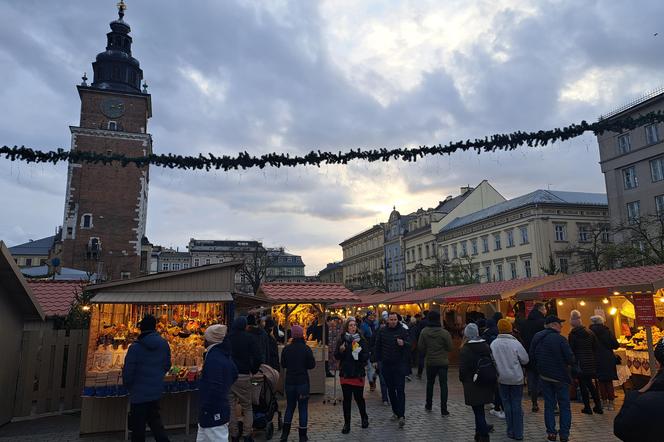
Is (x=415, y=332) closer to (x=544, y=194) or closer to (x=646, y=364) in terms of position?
(x=646, y=364)

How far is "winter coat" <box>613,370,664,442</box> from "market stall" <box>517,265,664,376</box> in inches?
327

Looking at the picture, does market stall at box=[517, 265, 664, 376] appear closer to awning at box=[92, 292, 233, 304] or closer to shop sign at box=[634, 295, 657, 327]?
shop sign at box=[634, 295, 657, 327]

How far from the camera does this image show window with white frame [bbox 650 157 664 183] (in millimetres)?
33094

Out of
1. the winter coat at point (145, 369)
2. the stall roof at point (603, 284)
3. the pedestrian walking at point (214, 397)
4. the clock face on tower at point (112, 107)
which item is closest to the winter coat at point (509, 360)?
the pedestrian walking at point (214, 397)

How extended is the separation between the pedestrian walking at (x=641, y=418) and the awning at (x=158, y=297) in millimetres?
7112

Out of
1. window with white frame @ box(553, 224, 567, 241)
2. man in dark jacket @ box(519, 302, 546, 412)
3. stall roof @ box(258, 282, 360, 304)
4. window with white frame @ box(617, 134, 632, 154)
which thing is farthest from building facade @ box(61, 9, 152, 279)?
window with white frame @ box(617, 134, 632, 154)

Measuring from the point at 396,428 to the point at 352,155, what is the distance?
15.4ft

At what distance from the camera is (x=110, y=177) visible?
1652 inches

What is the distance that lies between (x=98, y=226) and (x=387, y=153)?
3933 cm

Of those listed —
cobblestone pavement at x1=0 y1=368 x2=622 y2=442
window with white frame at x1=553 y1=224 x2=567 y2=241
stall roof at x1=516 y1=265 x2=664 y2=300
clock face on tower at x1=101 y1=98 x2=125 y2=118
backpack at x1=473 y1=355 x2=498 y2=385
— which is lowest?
cobblestone pavement at x1=0 y1=368 x2=622 y2=442

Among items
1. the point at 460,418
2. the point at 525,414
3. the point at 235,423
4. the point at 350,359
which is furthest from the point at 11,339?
the point at 525,414

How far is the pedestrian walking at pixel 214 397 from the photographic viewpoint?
188 inches

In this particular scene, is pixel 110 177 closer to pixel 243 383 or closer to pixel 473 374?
pixel 243 383

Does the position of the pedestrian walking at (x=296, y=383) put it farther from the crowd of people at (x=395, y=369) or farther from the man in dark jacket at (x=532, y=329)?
the man in dark jacket at (x=532, y=329)
